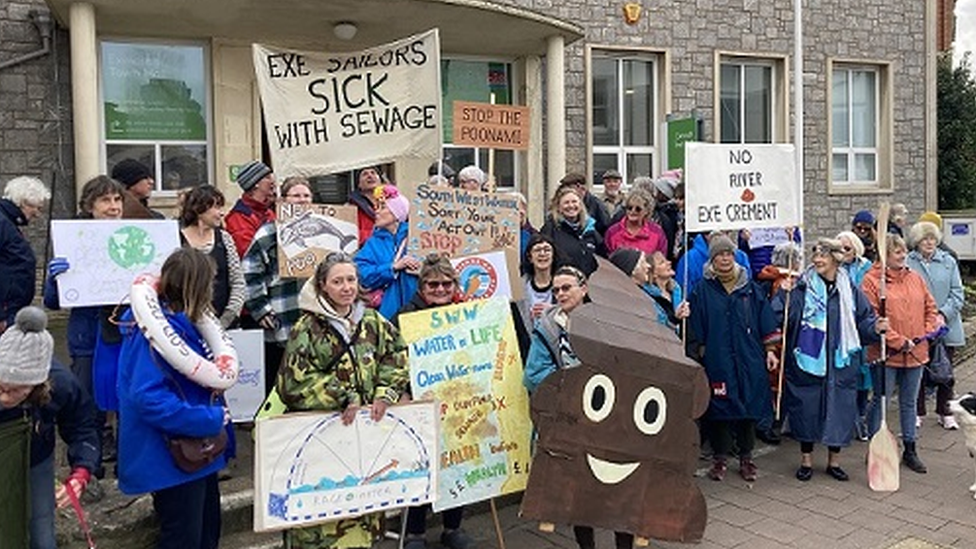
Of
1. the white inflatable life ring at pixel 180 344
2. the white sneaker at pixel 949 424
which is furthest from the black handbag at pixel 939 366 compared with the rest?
the white inflatable life ring at pixel 180 344

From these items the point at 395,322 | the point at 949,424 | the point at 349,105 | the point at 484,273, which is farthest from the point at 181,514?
the point at 949,424

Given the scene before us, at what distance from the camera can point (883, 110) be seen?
1547 cm

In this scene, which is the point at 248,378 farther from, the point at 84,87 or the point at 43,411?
the point at 84,87

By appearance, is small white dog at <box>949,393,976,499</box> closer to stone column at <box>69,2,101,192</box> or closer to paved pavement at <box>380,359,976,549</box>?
paved pavement at <box>380,359,976,549</box>

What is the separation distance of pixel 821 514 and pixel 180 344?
4.08m

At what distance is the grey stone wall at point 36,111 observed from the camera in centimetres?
897

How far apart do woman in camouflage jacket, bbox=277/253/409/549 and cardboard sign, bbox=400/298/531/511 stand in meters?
0.44

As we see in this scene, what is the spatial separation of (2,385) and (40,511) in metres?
0.74

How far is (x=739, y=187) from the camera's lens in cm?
629

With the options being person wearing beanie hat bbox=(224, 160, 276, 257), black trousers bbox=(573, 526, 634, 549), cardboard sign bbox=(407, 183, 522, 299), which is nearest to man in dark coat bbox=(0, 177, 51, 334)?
person wearing beanie hat bbox=(224, 160, 276, 257)

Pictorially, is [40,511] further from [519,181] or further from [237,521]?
[519,181]

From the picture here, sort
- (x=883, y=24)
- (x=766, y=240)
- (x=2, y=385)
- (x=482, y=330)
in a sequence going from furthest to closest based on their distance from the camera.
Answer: (x=883, y=24), (x=766, y=240), (x=482, y=330), (x=2, y=385)

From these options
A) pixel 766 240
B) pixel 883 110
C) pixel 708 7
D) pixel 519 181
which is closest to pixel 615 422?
pixel 766 240

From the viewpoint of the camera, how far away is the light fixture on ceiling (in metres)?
9.29
